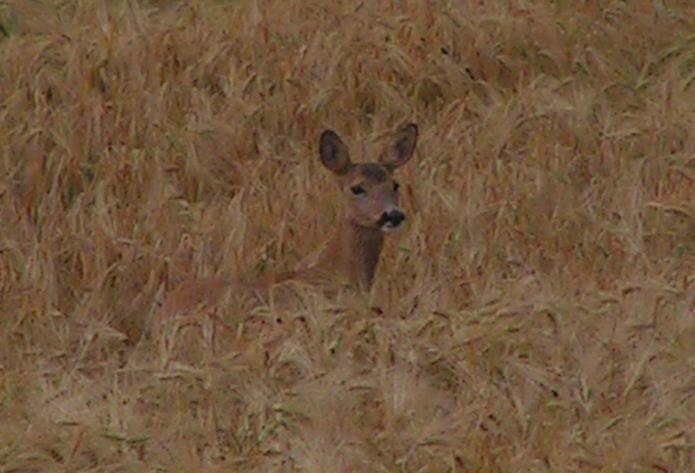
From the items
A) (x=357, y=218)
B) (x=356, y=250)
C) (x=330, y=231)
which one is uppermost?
(x=357, y=218)

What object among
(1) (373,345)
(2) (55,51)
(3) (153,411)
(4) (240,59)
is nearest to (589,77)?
(4) (240,59)

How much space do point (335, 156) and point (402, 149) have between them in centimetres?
33

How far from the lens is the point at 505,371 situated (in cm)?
724

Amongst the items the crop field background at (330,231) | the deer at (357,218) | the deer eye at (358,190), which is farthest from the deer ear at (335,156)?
the crop field background at (330,231)

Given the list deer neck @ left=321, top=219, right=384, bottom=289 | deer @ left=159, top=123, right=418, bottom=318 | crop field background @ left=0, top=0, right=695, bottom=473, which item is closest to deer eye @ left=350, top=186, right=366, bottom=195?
deer @ left=159, top=123, right=418, bottom=318

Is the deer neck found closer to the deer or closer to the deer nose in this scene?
the deer

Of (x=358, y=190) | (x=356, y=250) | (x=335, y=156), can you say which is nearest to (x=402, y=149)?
(x=335, y=156)

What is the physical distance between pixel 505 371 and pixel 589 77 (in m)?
4.09

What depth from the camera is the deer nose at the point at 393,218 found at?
8.94 metres

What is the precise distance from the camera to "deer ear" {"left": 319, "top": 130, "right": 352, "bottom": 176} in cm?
930

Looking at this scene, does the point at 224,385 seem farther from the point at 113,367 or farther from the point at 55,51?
A: the point at 55,51

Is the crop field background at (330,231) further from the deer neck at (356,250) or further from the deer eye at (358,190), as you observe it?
the deer eye at (358,190)

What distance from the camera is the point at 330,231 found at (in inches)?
380

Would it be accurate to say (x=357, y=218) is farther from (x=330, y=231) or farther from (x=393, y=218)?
(x=330, y=231)
